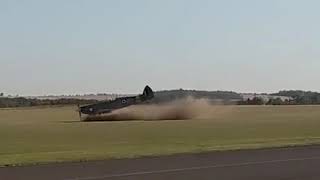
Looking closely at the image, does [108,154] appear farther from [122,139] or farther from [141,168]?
[122,139]

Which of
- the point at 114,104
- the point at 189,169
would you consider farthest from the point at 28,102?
the point at 189,169

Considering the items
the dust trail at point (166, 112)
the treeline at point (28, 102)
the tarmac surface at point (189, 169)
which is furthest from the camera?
the treeline at point (28, 102)

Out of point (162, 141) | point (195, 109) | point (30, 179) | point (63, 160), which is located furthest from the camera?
point (195, 109)

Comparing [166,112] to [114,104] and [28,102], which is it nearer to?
[114,104]

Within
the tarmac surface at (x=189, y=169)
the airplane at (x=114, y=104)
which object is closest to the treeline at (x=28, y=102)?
the airplane at (x=114, y=104)

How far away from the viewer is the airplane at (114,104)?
73.2 metres

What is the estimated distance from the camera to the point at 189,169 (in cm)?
2014

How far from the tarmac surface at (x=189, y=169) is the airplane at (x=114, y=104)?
47681 mm

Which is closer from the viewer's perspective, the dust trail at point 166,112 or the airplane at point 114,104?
the dust trail at point 166,112

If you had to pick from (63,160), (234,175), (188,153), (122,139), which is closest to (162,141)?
(122,139)

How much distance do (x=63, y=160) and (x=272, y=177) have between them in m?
8.60

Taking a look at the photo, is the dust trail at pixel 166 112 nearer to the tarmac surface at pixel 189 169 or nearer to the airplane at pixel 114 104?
the airplane at pixel 114 104

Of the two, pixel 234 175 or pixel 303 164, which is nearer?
pixel 234 175

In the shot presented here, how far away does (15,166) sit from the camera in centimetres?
2159
